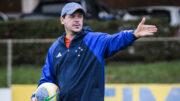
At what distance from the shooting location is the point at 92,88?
3.85 metres

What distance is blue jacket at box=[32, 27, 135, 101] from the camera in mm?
3840

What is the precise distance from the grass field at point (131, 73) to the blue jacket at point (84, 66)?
220 inches

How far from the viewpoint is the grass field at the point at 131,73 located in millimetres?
9406

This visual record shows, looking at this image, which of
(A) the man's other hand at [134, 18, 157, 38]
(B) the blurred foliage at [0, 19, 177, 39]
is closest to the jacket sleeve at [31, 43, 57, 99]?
(A) the man's other hand at [134, 18, 157, 38]

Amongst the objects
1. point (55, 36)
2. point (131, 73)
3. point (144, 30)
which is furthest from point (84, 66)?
point (55, 36)

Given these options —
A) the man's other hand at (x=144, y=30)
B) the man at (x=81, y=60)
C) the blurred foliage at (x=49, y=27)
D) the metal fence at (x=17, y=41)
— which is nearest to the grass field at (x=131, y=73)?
the metal fence at (x=17, y=41)

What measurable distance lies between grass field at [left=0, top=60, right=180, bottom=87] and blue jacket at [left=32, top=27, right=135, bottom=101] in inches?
220

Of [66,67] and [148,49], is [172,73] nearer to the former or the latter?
[148,49]

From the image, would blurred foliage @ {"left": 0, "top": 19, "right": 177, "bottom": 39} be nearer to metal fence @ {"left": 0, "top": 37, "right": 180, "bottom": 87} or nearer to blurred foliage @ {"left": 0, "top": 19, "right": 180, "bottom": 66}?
blurred foliage @ {"left": 0, "top": 19, "right": 180, "bottom": 66}

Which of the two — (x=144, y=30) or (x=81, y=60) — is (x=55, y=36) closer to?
(x=81, y=60)

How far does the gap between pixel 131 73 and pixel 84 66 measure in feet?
19.5

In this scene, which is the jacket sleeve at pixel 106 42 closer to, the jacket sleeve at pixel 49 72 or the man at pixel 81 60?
the man at pixel 81 60

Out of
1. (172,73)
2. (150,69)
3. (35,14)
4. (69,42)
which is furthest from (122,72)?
(69,42)

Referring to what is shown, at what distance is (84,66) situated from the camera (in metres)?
3.86
